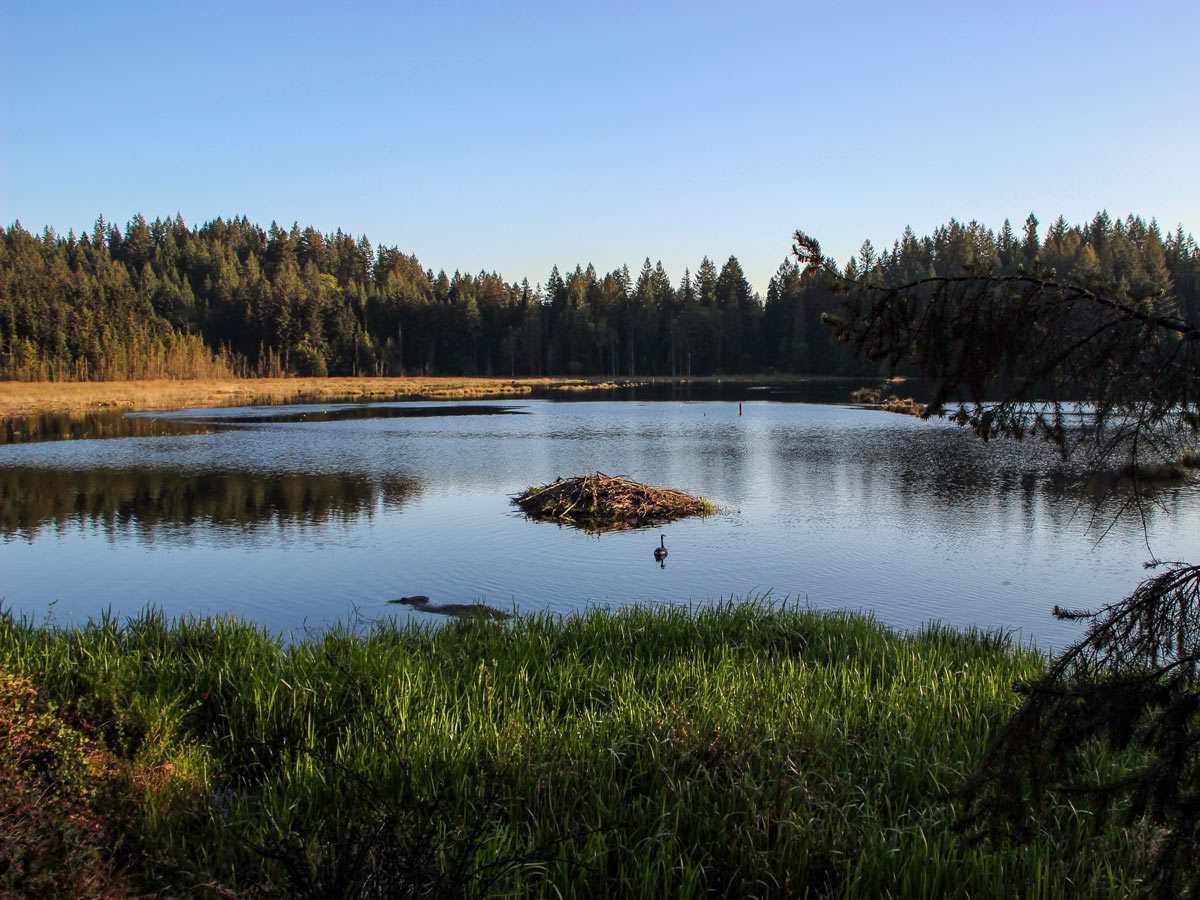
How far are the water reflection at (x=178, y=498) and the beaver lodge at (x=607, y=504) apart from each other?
4262mm

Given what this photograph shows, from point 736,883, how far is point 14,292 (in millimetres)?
121492

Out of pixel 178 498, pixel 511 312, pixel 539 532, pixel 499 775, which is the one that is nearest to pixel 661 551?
pixel 539 532

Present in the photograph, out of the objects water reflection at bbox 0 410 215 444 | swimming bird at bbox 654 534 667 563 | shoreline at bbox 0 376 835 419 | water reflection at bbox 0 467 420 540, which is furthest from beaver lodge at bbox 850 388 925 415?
water reflection at bbox 0 410 215 444

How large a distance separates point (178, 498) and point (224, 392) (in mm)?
63690

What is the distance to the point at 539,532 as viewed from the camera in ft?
61.9

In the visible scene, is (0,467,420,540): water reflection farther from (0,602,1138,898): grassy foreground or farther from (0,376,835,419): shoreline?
(0,376,835,419): shoreline

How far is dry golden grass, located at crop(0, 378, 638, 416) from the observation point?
64.2 m

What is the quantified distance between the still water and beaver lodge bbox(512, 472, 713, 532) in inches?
33.0

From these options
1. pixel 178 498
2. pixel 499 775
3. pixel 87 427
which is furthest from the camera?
pixel 87 427

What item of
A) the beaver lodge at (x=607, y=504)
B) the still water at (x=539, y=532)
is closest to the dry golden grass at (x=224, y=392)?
the still water at (x=539, y=532)

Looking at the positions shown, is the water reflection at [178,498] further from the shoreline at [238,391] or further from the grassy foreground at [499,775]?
the shoreline at [238,391]

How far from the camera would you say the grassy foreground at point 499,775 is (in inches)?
165

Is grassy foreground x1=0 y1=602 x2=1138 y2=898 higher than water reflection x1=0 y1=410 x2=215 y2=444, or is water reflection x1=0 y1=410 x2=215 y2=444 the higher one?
water reflection x1=0 y1=410 x2=215 y2=444

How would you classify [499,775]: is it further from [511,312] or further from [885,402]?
[511,312]
